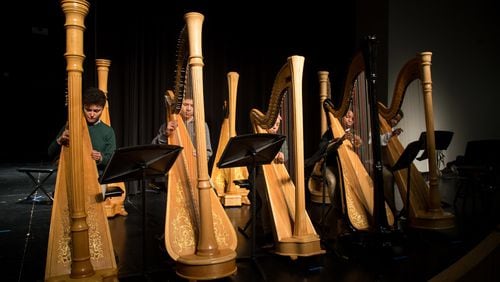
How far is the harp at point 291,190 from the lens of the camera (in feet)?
9.64

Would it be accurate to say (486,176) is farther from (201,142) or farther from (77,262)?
(77,262)

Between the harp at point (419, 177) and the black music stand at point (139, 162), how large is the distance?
2.42 m

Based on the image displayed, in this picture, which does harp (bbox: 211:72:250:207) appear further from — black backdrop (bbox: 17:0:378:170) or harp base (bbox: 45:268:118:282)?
harp base (bbox: 45:268:118:282)

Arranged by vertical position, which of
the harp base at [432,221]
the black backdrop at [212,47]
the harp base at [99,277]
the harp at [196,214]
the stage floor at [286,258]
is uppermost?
the black backdrop at [212,47]

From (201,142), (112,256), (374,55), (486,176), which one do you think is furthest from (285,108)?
(486,176)

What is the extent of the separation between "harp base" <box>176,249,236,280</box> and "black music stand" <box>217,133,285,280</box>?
1.30 ft

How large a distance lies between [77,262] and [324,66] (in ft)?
22.2

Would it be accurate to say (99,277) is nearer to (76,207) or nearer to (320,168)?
(76,207)

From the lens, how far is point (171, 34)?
664 centimetres

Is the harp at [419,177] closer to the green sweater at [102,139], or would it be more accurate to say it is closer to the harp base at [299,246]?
the harp base at [299,246]

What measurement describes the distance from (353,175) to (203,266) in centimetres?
177

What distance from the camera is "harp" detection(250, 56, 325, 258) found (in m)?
2.94

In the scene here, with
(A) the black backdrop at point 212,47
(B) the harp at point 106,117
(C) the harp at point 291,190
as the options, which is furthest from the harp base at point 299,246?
(A) the black backdrop at point 212,47

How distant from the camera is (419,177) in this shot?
14.2 ft
